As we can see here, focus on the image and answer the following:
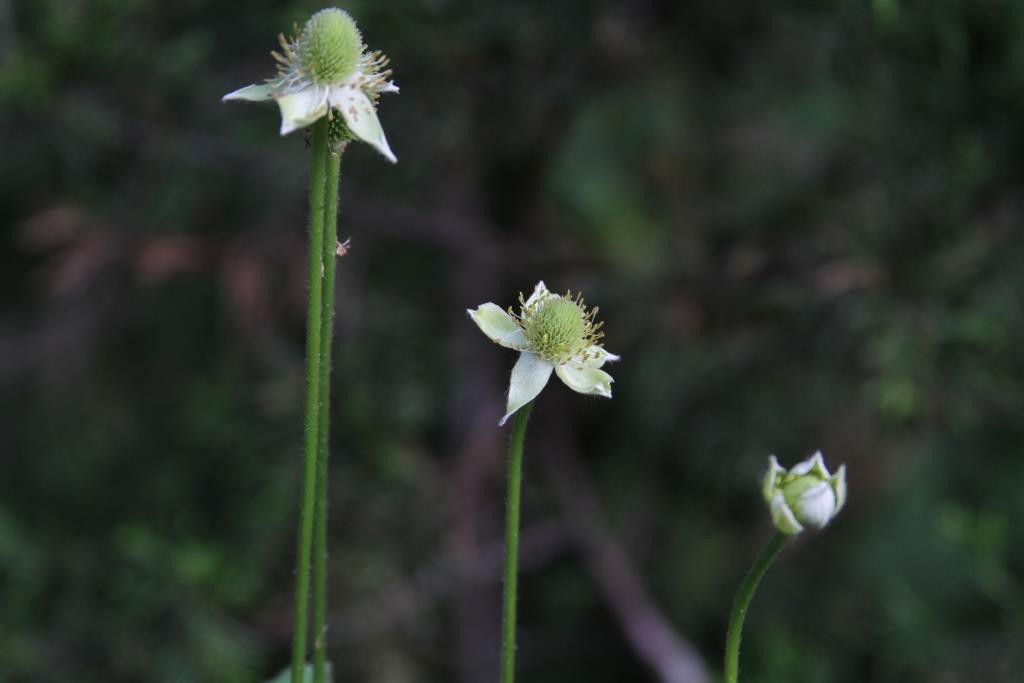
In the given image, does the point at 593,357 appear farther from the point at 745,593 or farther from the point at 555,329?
the point at 745,593

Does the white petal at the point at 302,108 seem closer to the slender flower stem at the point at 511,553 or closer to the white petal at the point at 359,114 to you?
the white petal at the point at 359,114

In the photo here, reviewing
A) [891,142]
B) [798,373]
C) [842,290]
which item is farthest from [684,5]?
[798,373]

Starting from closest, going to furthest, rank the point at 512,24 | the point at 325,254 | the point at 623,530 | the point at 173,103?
the point at 325,254
the point at 512,24
the point at 173,103
the point at 623,530

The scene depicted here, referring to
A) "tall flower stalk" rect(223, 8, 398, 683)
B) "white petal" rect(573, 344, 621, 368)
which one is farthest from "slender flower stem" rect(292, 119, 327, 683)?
"white petal" rect(573, 344, 621, 368)

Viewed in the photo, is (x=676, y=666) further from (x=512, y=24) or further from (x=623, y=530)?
(x=512, y=24)

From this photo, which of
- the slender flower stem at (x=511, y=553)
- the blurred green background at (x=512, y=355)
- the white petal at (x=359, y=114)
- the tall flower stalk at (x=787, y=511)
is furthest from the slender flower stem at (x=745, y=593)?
the blurred green background at (x=512, y=355)

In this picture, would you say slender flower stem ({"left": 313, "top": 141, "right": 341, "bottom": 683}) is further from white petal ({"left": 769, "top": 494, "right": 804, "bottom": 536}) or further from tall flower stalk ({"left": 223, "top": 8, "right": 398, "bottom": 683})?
white petal ({"left": 769, "top": 494, "right": 804, "bottom": 536})

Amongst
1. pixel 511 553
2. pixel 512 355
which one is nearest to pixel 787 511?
pixel 511 553
